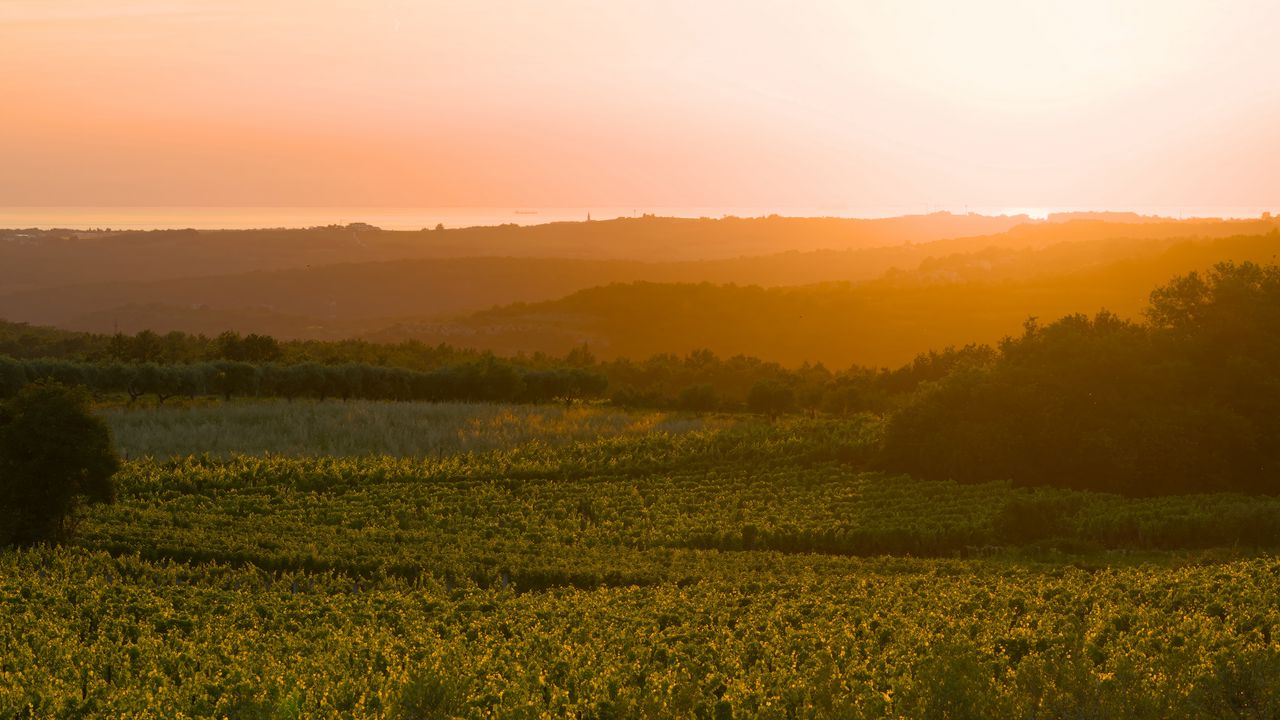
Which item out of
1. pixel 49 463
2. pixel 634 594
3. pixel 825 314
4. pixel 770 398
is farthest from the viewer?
pixel 825 314

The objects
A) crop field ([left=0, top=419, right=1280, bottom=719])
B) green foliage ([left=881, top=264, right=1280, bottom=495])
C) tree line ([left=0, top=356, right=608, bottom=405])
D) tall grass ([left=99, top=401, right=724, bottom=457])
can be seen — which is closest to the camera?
crop field ([left=0, top=419, right=1280, bottom=719])

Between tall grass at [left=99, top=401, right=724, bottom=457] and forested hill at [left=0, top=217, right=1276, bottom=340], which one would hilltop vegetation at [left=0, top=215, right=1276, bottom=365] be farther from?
tall grass at [left=99, top=401, right=724, bottom=457]

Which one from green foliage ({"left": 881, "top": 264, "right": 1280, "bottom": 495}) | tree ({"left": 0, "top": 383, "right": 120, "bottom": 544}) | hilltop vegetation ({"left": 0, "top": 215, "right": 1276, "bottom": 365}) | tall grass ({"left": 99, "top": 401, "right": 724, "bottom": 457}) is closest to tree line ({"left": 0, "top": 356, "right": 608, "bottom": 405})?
tall grass ({"left": 99, "top": 401, "right": 724, "bottom": 457})

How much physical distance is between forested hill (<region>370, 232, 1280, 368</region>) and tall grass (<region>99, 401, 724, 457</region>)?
5796 centimetres

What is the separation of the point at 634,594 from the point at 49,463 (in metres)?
19.3

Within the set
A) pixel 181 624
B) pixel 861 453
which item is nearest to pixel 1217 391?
pixel 861 453

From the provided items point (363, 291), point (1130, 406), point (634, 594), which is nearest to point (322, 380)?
point (1130, 406)

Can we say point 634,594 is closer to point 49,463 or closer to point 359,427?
point 49,463

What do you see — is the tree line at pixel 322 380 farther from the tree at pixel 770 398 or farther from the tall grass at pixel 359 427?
the tree at pixel 770 398

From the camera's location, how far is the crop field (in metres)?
14.3

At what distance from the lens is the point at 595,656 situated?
58.5 feet

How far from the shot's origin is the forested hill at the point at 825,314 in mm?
121562

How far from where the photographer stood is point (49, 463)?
32.6 m

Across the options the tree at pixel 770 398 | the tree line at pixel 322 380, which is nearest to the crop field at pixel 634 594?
the tree at pixel 770 398
